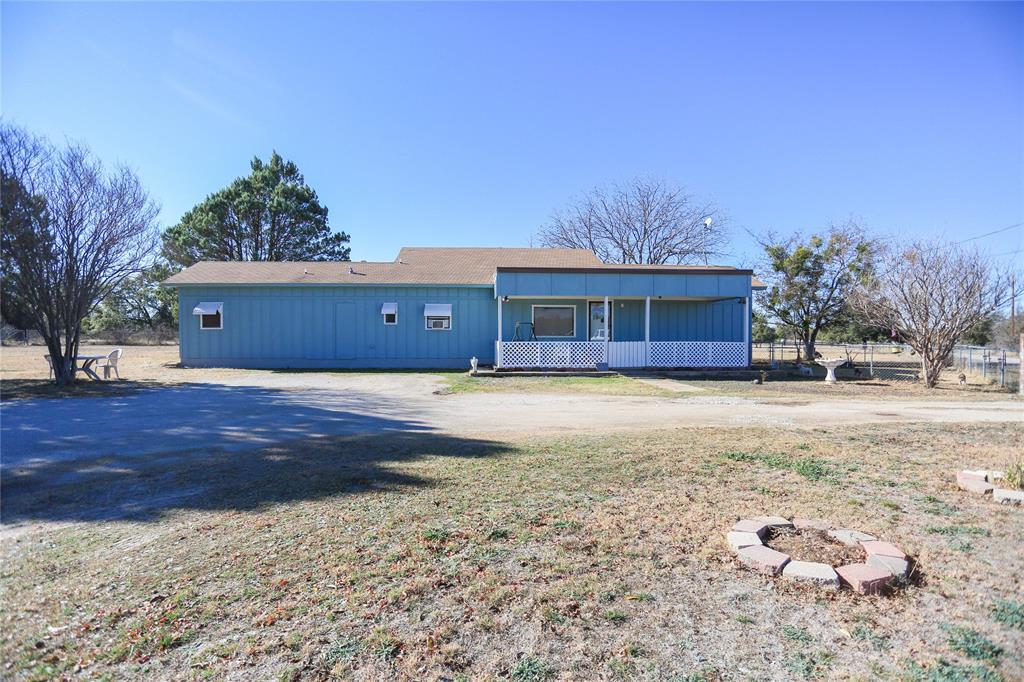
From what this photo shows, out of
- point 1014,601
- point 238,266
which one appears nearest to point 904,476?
point 1014,601

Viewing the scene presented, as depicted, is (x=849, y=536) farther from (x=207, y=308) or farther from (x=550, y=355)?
(x=207, y=308)

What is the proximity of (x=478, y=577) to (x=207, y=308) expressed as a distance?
1967 cm

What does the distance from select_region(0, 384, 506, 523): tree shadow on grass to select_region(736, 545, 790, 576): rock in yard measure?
279 centimetres

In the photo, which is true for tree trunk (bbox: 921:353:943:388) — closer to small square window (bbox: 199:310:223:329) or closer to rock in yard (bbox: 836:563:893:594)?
rock in yard (bbox: 836:563:893:594)

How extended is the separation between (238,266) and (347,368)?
7126 mm

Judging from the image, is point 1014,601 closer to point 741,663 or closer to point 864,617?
point 864,617

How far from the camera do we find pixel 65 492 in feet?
15.3

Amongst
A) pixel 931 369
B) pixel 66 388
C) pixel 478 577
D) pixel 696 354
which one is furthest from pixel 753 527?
pixel 696 354

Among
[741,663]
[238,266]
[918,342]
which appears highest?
[238,266]

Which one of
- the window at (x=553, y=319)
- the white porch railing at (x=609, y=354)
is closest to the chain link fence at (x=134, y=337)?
the window at (x=553, y=319)

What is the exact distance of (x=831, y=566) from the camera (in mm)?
3168

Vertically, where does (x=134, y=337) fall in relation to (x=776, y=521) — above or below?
above

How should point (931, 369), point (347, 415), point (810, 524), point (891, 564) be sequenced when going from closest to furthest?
1. point (891, 564)
2. point (810, 524)
3. point (347, 415)
4. point (931, 369)

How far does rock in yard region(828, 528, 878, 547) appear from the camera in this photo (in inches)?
137
